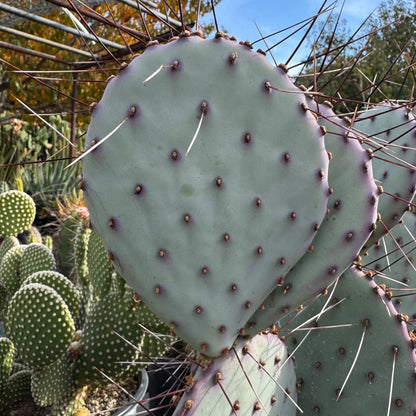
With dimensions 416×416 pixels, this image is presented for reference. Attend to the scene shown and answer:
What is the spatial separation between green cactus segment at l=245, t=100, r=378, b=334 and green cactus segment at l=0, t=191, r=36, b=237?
192 cm

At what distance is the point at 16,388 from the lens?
72.3 inches

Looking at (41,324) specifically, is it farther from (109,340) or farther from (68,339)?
(109,340)

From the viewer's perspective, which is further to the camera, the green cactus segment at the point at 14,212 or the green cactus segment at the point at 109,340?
the green cactus segment at the point at 14,212

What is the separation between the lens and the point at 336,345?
1.09m

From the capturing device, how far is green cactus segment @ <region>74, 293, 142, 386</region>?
160 cm

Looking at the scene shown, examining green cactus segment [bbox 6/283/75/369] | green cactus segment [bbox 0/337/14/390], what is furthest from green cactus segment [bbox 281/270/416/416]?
green cactus segment [bbox 0/337/14/390]

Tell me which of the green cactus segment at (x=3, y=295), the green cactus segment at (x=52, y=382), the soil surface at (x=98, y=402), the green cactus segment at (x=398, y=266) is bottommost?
the soil surface at (x=98, y=402)

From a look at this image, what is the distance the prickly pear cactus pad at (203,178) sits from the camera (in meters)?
0.78

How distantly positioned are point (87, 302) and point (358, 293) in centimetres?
124

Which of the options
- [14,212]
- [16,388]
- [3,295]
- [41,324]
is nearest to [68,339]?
[41,324]

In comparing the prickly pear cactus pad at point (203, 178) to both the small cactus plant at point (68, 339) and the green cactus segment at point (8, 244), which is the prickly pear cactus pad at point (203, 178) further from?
the green cactus segment at point (8, 244)

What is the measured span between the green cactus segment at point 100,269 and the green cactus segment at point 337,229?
101cm

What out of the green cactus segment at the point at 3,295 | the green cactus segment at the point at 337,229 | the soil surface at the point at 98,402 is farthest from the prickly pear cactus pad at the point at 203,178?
the green cactus segment at the point at 3,295

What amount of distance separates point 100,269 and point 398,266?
37.7 inches
